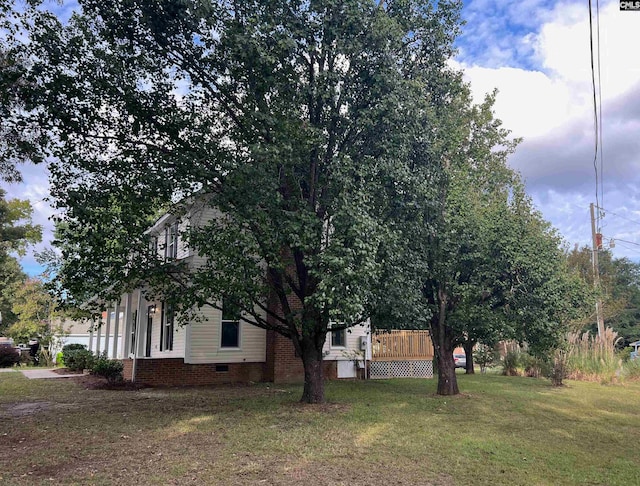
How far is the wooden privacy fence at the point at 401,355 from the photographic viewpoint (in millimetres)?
18797

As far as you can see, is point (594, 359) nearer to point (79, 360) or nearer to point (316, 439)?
point (316, 439)

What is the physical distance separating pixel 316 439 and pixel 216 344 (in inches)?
349

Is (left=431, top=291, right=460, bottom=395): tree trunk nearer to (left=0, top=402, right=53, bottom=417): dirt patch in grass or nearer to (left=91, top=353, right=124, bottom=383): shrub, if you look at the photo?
(left=0, top=402, right=53, bottom=417): dirt patch in grass

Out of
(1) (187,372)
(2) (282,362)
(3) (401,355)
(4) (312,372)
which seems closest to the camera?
(4) (312,372)

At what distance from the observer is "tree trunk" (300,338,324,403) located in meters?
10.9

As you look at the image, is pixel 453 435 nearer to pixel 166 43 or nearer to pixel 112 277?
pixel 112 277

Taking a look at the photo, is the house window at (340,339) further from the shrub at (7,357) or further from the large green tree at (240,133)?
the shrub at (7,357)

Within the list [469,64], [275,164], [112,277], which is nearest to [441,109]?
[469,64]

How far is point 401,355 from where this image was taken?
62.9ft

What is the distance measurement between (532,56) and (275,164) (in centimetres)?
740

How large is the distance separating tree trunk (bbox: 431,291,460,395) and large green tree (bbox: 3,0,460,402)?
3.71 metres

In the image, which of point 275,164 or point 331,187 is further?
point 331,187

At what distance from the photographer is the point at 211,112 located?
10.7 meters

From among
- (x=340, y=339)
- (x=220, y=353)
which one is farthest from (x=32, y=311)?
(x=340, y=339)
